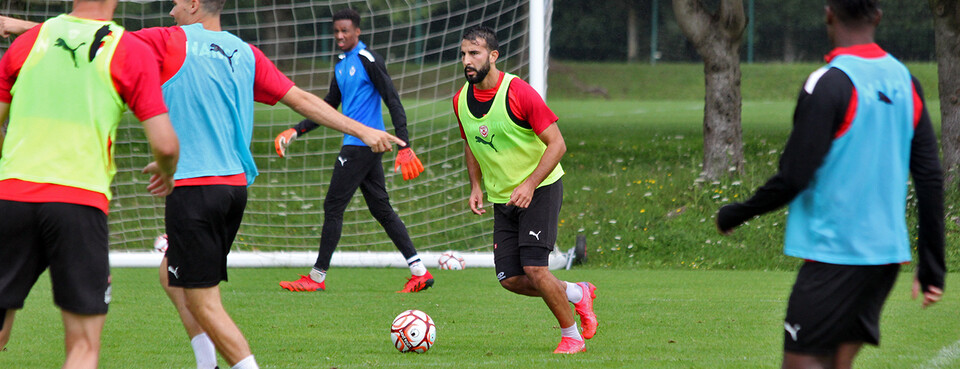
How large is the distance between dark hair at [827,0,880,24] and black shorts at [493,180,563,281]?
282 centimetres

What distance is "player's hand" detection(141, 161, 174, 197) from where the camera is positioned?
3842 mm

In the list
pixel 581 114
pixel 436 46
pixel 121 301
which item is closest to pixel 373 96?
pixel 121 301

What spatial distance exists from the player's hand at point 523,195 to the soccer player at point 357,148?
266 centimetres

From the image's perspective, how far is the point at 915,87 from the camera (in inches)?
134

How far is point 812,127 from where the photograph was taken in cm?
317

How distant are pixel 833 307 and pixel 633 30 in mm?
32697

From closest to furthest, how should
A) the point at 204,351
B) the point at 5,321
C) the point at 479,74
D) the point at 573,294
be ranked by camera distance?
1. the point at 5,321
2. the point at 204,351
3. the point at 479,74
4. the point at 573,294

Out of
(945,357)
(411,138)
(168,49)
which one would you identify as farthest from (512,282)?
(411,138)

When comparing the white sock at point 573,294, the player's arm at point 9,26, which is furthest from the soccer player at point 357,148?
the player's arm at point 9,26

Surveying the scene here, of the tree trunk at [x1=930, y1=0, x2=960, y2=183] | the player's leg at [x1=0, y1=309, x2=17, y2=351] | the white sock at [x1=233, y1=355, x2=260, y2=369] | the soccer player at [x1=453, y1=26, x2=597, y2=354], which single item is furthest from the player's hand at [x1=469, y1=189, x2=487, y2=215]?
the tree trunk at [x1=930, y1=0, x2=960, y2=183]

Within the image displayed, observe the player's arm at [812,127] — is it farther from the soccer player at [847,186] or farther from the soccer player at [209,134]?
the soccer player at [209,134]

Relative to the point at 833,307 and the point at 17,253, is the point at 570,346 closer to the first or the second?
the point at 833,307

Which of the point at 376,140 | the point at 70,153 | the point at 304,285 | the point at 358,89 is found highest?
the point at 70,153

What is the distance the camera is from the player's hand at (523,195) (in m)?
5.71
